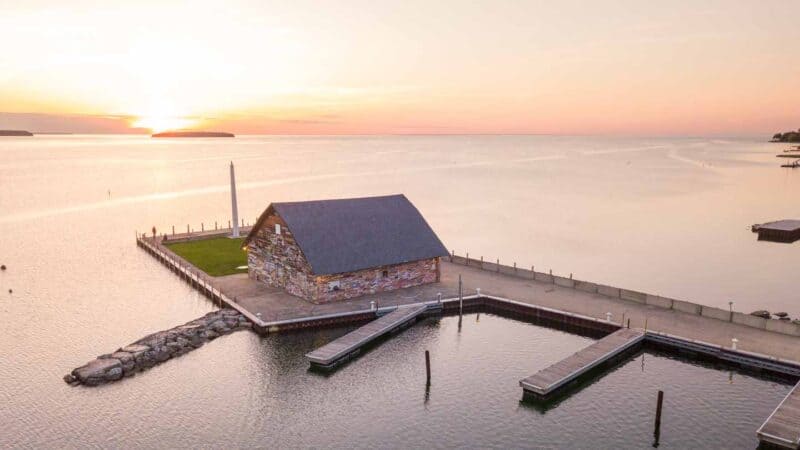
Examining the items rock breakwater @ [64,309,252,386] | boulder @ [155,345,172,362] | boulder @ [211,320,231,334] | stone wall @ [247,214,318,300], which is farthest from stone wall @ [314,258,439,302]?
boulder @ [155,345,172,362]

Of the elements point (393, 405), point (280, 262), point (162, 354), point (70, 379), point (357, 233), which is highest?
point (357, 233)

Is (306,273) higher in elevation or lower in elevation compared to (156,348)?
higher

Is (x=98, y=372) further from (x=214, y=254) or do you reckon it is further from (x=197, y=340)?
(x=214, y=254)

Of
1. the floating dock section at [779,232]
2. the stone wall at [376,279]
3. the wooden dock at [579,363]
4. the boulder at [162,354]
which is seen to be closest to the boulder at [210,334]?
the boulder at [162,354]

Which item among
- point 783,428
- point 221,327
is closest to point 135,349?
point 221,327

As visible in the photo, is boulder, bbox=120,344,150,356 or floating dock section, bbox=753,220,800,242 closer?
boulder, bbox=120,344,150,356

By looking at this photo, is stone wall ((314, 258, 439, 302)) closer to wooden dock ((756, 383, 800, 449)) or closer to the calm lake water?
the calm lake water

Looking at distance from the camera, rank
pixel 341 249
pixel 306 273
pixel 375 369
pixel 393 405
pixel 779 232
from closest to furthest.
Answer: pixel 393 405, pixel 375 369, pixel 306 273, pixel 341 249, pixel 779 232
